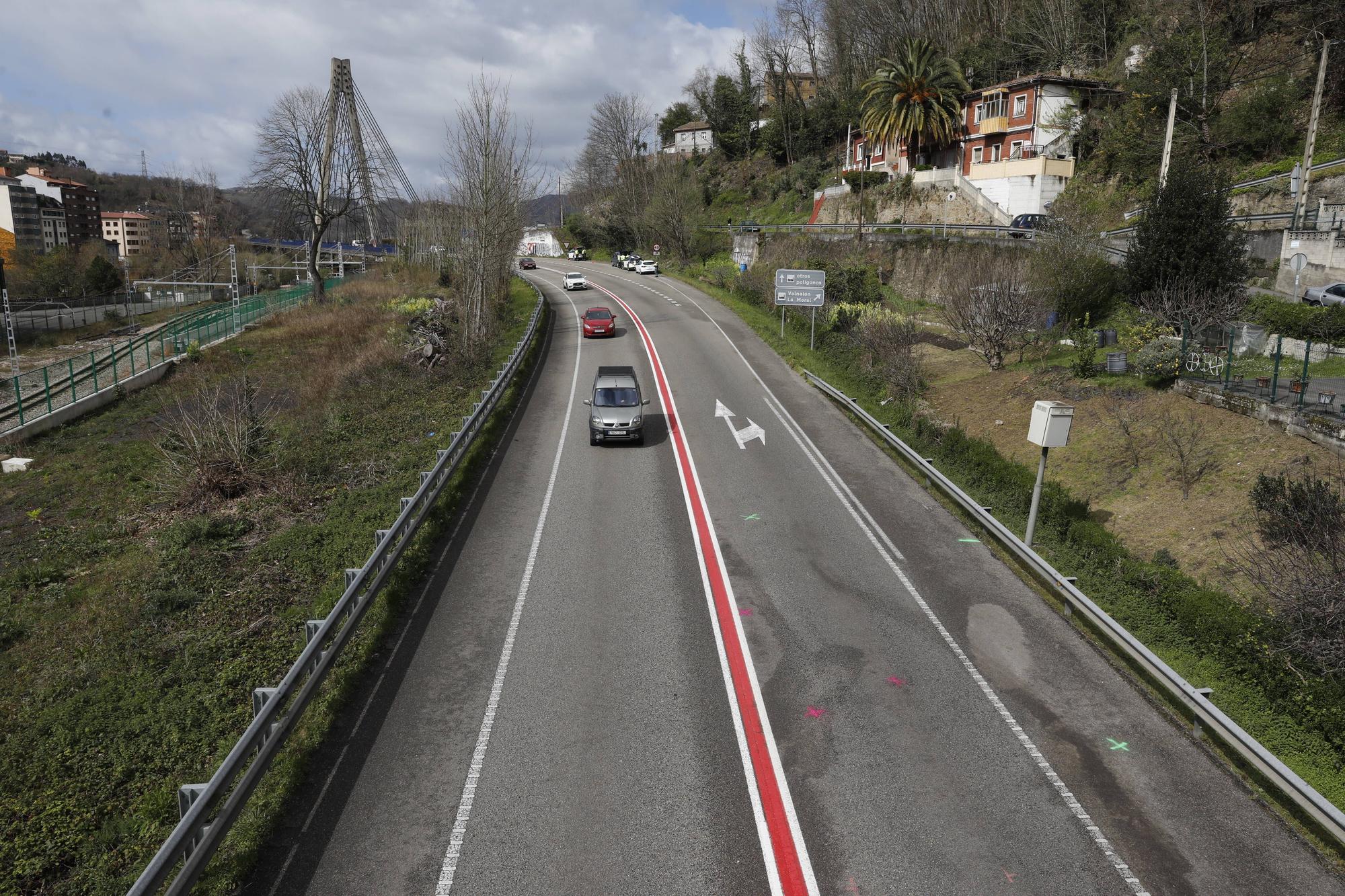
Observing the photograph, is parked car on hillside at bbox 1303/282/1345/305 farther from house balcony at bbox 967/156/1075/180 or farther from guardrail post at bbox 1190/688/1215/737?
house balcony at bbox 967/156/1075/180

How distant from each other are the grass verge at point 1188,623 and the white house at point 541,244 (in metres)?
99.6

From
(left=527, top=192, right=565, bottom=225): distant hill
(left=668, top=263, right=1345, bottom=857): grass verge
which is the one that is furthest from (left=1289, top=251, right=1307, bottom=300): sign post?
(left=527, top=192, right=565, bottom=225): distant hill

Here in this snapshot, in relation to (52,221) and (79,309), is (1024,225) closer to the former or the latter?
(79,309)

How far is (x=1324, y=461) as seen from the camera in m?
15.6

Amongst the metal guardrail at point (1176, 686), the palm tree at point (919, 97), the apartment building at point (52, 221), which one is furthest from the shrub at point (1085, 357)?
the apartment building at point (52, 221)

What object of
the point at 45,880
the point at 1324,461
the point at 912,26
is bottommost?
the point at 45,880

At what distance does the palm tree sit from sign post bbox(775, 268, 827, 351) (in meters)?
30.6

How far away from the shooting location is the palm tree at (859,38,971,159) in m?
A: 57.1

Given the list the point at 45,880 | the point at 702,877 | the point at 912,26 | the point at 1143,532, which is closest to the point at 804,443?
the point at 1143,532

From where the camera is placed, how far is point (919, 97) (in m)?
57.2

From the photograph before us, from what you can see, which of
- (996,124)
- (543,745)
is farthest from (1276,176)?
(543,745)

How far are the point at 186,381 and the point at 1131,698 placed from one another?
33840 mm

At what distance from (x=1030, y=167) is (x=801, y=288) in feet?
90.0

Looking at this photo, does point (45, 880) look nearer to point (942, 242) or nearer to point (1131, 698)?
point (1131, 698)
